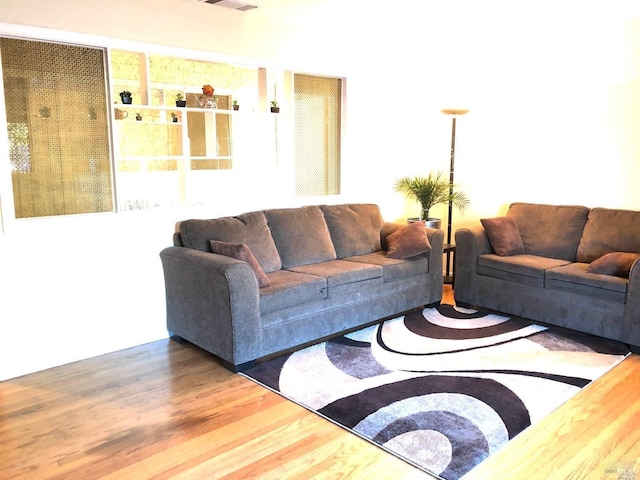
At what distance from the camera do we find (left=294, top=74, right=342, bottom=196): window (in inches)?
188

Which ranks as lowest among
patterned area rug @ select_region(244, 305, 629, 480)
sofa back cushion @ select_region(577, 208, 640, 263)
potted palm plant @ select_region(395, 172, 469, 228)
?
patterned area rug @ select_region(244, 305, 629, 480)

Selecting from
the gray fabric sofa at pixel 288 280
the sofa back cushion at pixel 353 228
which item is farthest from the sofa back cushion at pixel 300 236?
the sofa back cushion at pixel 353 228

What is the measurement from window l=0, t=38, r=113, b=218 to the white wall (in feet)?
0.35

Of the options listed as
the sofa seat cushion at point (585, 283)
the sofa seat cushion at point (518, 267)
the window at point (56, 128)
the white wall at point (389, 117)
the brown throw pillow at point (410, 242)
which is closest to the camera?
the window at point (56, 128)

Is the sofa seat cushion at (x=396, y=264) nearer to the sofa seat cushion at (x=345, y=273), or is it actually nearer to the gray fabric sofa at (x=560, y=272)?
the sofa seat cushion at (x=345, y=273)

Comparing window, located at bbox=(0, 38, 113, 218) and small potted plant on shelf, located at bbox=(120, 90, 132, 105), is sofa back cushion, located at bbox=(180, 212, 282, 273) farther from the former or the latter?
small potted plant on shelf, located at bbox=(120, 90, 132, 105)

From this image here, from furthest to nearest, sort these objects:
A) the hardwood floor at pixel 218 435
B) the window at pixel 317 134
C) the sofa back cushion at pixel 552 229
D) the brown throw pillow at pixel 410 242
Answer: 1. the window at pixel 317 134
2. the sofa back cushion at pixel 552 229
3. the brown throw pillow at pixel 410 242
4. the hardwood floor at pixel 218 435

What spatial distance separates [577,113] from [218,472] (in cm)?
426

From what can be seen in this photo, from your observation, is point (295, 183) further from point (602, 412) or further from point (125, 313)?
point (602, 412)

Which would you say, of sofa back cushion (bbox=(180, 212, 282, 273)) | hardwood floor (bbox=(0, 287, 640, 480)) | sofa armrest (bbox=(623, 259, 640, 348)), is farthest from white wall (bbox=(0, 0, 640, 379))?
sofa armrest (bbox=(623, 259, 640, 348))

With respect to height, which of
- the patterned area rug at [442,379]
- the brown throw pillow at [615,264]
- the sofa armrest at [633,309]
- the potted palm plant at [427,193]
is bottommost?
the patterned area rug at [442,379]

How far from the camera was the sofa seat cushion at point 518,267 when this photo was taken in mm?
4183

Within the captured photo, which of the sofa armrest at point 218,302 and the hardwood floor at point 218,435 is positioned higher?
the sofa armrest at point 218,302

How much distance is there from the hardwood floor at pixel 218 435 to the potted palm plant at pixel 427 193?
240 centimetres
